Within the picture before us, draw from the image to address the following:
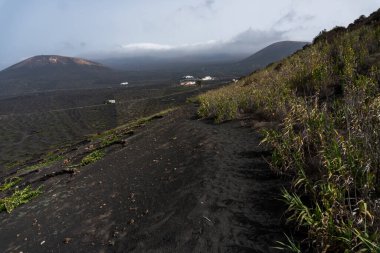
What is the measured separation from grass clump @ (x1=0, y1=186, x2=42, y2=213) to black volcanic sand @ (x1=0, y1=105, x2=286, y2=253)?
0.38 m

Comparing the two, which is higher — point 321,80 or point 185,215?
point 321,80

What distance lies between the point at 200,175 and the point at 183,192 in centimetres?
96

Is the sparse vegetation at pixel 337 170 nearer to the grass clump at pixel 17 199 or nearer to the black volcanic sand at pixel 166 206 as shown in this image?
the black volcanic sand at pixel 166 206

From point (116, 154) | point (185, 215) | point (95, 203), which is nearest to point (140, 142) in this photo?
point (116, 154)

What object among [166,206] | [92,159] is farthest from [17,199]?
[166,206]

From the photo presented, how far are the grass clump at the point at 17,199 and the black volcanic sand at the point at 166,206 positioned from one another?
0.38 m

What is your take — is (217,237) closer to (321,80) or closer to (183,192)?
(183,192)

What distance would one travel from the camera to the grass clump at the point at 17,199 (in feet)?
40.1

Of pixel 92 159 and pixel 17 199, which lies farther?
pixel 92 159

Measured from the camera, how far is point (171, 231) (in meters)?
7.10

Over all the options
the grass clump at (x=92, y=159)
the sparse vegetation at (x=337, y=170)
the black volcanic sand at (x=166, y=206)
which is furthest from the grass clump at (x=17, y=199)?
the sparse vegetation at (x=337, y=170)

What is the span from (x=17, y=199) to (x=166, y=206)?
7304mm

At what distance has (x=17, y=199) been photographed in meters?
12.9

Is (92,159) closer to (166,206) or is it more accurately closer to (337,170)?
(166,206)
